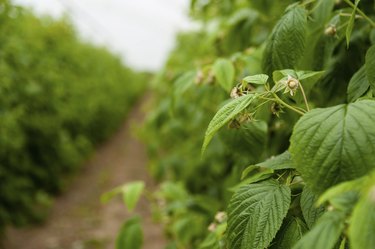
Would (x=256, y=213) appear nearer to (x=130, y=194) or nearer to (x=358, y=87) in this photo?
(x=358, y=87)

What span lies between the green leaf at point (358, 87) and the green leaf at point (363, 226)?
0.45m

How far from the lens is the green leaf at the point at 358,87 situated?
2.94 feet

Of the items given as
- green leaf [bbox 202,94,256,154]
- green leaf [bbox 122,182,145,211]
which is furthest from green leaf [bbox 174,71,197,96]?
green leaf [bbox 202,94,256,154]

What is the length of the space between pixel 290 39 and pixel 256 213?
0.45 metres

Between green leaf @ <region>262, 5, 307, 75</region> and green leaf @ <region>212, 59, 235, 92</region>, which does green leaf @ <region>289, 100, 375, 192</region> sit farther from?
green leaf @ <region>212, 59, 235, 92</region>

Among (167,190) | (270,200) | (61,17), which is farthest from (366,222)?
(61,17)

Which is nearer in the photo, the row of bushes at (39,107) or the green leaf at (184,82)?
the green leaf at (184,82)

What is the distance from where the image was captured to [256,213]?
747 millimetres

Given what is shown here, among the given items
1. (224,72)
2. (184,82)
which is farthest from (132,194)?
(224,72)

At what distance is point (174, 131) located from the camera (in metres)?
3.16

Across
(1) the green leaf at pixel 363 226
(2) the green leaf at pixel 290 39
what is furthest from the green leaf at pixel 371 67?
(1) the green leaf at pixel 363 226

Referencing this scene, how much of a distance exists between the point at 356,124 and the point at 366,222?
18 cm

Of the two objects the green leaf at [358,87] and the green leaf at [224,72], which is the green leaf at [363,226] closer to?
the green leaf at [358,87]

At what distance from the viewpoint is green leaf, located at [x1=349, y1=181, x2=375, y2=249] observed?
0.48 m
